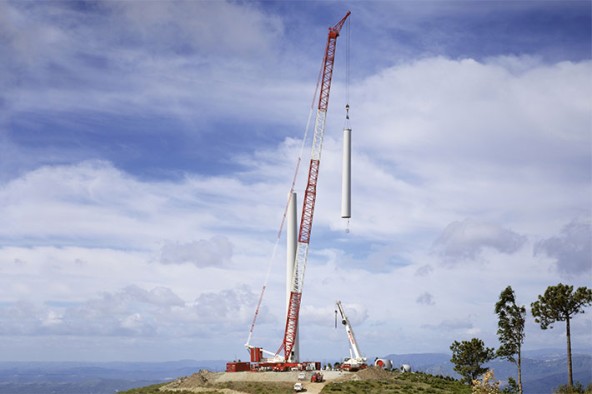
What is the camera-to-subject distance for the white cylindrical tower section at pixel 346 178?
13150cm

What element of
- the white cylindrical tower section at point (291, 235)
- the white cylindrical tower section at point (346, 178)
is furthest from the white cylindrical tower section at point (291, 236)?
the white cylindrical tower section at point (346, 178)

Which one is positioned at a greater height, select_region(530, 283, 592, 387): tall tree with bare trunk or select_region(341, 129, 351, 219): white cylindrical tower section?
select_region(341, 129, 351, 219): white cylindrical tower section

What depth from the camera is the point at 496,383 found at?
3307 inches

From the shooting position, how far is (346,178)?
131625mm

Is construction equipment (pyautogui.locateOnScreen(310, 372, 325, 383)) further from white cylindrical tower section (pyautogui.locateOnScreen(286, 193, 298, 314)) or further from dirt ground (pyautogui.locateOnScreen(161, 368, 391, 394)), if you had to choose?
white cylindrical tower section (pyautogui.locateOnScreen(286, 193, 298, 314))

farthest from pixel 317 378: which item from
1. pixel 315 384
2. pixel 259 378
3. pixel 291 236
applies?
pixel 291 236

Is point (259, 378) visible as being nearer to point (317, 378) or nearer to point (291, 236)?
point (317, 378)

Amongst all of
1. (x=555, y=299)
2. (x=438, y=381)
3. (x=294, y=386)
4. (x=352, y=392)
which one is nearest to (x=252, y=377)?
(x=294, y=386)

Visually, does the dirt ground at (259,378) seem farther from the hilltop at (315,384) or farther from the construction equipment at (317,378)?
the construction equipment at (317,378)

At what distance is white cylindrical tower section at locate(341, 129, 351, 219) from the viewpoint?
431ft

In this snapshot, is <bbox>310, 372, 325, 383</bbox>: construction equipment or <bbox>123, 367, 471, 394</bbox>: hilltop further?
<bbox>310, 372, 325, 383</bbox>: construction equipment

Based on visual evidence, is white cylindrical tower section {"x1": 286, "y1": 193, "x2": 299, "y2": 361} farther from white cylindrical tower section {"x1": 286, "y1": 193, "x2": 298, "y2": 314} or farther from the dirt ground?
the dirt ground

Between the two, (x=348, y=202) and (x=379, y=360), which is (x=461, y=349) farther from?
(x=348, y=202)

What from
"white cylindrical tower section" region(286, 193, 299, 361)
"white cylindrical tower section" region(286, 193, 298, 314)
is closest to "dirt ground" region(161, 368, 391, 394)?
"white cylindrical tower section" region(286, 193, 299, 361)
